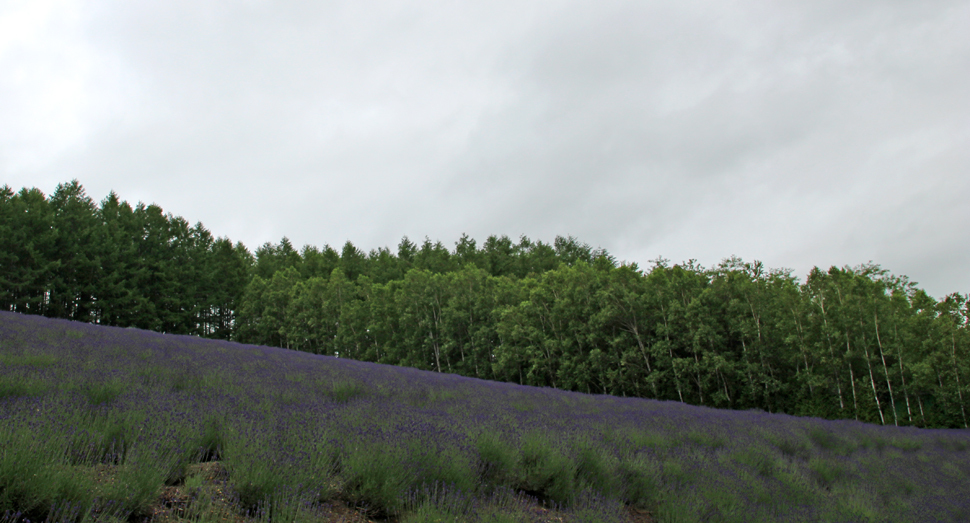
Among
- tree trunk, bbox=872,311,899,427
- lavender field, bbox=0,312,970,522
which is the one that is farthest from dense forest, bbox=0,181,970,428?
lavender field, bbox=0,312,970,522

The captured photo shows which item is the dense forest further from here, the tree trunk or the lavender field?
the lavender field

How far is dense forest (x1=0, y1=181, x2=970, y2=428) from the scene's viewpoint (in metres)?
25.5

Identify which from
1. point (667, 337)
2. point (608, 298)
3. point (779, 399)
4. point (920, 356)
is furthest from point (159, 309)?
point (920, 356)

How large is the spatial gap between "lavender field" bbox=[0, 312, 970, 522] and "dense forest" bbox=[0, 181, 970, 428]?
19897 millimetres

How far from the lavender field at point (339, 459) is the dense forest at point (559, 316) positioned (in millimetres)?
19897

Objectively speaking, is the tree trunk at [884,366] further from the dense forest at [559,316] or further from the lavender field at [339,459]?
the lavender field at [339,459]

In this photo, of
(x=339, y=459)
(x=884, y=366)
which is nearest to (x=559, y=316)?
(x=884, y=366)

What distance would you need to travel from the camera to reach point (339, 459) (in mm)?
3855

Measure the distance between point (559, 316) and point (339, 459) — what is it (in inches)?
1208

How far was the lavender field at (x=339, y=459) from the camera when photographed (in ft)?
9.43

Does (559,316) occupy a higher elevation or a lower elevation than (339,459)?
higher

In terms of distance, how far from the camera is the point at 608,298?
1211 inches

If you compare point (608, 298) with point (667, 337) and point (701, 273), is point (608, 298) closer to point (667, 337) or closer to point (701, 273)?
point (667, 337)

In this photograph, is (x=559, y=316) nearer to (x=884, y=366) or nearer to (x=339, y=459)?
(x=884, y=366)
